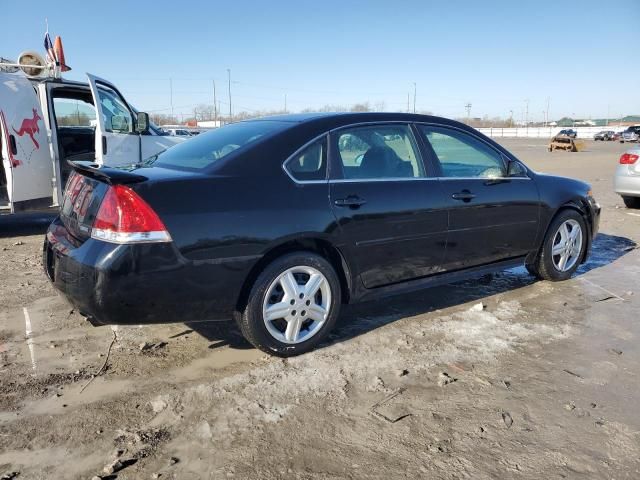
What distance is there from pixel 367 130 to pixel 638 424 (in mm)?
2530

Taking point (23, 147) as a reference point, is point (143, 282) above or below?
below

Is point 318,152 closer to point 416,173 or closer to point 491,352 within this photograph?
point 416,173

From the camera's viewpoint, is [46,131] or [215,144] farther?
[46,131]

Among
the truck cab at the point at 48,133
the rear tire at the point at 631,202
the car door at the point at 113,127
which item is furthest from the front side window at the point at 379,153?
the rear tire at the point at 631,202

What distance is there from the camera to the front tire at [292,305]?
11.2 ft

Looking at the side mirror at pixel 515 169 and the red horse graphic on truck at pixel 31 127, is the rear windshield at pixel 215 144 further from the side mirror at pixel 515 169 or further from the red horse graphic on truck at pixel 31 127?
the red horse graphic on truck at pixel 31 127

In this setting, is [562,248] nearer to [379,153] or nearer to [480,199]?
[480,199]

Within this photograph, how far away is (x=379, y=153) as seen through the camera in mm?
4004

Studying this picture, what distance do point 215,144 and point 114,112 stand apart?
461cm

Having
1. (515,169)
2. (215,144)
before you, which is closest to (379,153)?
(215,144)

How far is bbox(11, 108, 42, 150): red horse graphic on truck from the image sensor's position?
6.99 meters

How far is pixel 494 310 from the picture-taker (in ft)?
14.9

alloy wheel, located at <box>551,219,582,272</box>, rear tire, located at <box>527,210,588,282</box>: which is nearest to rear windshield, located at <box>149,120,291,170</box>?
rear tire, located at <box>527,210,588,282</box>

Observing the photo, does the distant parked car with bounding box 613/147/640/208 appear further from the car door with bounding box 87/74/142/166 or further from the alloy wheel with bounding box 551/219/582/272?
the car door with bounding box 87/74/142/166
